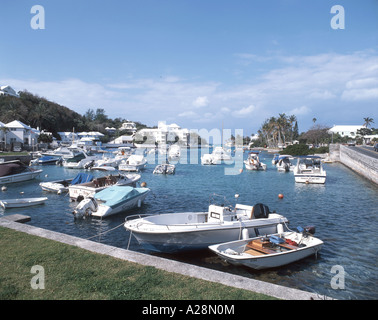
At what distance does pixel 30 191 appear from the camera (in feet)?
96.5

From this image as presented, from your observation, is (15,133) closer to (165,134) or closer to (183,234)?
(183,234)

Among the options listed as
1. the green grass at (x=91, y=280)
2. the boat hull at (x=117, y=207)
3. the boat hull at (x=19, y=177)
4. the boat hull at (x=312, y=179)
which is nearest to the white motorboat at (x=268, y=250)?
the green grass at (x=91, y=280)

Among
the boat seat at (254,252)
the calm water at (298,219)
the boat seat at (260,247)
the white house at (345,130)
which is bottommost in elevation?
the calm water at (298,219)

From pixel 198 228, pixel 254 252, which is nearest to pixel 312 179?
pixel 254 252

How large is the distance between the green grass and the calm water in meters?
5.02

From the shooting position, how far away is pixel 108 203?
19.4 m

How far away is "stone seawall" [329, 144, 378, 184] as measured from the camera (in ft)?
122

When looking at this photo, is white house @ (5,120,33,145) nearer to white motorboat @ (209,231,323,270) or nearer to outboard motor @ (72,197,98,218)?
outboard motor @ (72,197,98,218)

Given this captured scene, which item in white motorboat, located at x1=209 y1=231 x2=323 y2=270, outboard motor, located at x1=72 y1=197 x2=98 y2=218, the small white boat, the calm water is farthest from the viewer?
the small white boat

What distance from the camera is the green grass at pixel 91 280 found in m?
6.64

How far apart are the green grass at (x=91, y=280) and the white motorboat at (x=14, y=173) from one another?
93.6 ft

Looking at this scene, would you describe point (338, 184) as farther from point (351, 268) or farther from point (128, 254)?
point (128, 254)

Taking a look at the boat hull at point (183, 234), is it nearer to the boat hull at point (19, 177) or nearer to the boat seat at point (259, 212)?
the boat seat at point (259, 212)

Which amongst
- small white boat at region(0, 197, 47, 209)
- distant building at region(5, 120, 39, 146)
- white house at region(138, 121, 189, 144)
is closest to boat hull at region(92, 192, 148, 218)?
small white boat at region(0, 197, 47, 209)
